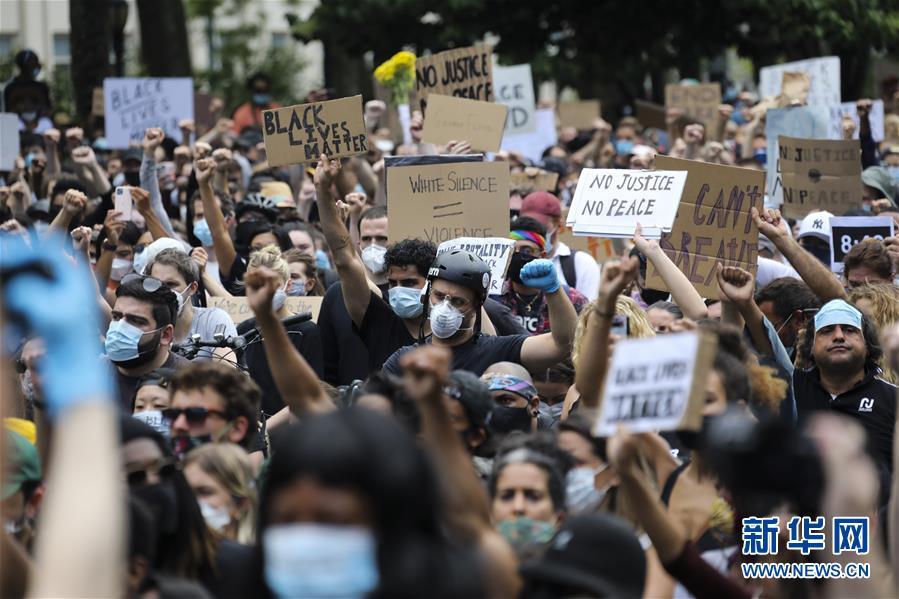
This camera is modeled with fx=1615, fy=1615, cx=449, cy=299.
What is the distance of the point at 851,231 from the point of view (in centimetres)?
923

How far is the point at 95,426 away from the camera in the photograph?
251 cm

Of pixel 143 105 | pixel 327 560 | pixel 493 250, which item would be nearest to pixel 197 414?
pixel 327 560

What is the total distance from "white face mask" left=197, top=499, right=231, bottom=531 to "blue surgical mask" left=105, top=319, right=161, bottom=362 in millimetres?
2323

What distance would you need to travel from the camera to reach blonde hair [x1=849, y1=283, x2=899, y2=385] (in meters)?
7.07

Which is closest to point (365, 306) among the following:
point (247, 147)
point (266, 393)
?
point (266, 393)

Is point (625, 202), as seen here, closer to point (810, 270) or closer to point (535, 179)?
point (810, 270)

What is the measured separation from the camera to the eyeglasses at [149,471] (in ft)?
14.5

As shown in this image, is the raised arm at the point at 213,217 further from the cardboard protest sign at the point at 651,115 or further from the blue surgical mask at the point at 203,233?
the cardboard protest sign at the point at 651,115

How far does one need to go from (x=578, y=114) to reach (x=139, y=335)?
13755 millimetres

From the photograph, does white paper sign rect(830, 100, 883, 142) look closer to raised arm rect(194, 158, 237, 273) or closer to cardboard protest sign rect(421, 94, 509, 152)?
cardboard protest sign rect(421, 94, 509, 152)

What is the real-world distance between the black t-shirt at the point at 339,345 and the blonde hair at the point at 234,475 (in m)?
2.74

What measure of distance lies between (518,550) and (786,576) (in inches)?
40.8

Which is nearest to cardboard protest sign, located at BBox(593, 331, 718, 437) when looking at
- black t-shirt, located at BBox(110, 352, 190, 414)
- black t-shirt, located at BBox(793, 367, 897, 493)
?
black t-shirt, located at BBox(793, 367, 897, 493)

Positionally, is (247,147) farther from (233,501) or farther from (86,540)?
(86,540)
